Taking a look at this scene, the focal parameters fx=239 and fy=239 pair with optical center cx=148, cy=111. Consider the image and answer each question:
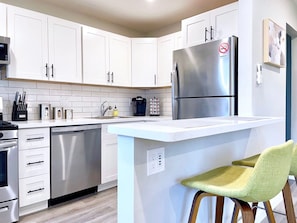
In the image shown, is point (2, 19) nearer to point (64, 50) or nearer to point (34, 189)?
point (64, 50)

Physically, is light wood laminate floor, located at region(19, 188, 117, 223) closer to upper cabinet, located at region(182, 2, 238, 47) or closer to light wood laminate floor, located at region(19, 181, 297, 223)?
light wood laminate floor, located at region(19, 181, 297, 223)

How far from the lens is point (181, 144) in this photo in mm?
1336

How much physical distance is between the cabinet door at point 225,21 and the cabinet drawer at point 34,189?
8.03ft

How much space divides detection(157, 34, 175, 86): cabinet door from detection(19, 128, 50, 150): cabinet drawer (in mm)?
1945

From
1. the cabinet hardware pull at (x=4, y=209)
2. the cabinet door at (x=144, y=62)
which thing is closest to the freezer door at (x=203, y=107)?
the cabinet door at (x=144, y=62)

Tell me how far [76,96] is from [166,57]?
1.49m

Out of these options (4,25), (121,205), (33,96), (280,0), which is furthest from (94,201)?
(280,0)

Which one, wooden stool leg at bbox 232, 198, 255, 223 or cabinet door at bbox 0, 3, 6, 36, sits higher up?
cabinet door at bbox 0, 3, 6, 36

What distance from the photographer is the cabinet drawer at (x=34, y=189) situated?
236 centimetres

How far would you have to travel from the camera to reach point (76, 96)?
137 inches

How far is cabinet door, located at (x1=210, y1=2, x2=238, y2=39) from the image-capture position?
2545 mm

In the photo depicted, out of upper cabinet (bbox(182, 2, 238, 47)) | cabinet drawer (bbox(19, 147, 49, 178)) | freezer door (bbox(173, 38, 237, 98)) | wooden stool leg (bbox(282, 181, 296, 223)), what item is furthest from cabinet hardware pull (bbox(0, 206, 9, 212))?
upper cabinet (bbox(182, 2, 238, 47))

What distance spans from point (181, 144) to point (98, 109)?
260cm

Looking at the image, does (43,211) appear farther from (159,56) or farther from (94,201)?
(159,56)
